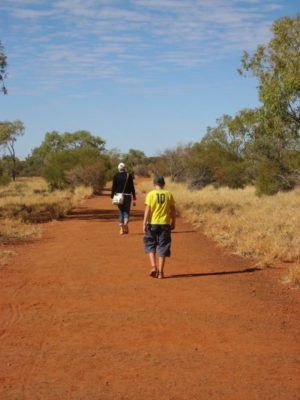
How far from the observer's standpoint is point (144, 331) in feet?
21.1

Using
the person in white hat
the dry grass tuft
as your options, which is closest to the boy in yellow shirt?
the dry grass tuft

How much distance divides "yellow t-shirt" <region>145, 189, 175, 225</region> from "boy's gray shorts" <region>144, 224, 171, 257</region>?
89 mm

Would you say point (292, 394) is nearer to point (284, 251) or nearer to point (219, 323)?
point (219, 323)

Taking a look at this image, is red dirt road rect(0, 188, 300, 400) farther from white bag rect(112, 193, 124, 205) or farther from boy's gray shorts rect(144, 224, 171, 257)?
white bag rect(112, 193, 124, 205)

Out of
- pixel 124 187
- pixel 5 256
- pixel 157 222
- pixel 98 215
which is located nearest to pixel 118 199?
pixel 124 187

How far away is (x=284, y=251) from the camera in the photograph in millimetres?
11523

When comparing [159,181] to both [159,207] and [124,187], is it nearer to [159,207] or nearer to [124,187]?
[159,207]

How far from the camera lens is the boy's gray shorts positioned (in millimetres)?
9484

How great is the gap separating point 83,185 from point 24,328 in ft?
127

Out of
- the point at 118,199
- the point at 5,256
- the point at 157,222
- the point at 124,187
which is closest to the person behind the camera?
the point at 157,222

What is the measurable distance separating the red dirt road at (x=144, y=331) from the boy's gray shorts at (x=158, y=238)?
20.8 inches

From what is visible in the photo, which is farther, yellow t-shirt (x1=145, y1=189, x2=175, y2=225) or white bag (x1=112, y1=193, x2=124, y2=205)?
white bag (x1=112, y1=193, x2=124, y2=205)

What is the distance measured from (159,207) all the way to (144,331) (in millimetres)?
3482

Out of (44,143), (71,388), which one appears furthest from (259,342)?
(44,143)
